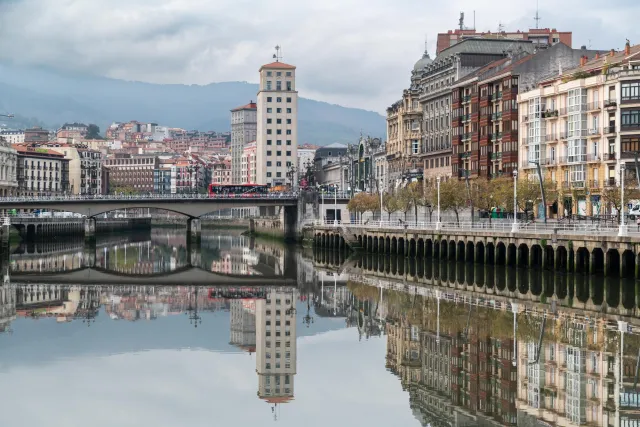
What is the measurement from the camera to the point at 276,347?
133ft

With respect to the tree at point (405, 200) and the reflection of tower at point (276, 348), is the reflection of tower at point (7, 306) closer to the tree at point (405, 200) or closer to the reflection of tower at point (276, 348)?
the reflection of tower at point (276, 348)

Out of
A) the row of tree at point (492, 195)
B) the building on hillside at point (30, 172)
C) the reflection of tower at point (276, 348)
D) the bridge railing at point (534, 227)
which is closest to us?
the reflection of tower at point (276, 348)

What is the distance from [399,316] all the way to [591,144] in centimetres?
4370

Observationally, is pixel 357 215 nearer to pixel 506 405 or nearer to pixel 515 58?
pixel 515 58

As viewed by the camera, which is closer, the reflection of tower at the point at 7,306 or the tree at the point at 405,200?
the reflection of tower at the point at 7,306

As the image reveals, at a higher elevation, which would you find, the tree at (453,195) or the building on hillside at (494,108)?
the building on hillside at (494,108)

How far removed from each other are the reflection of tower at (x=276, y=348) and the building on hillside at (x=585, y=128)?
32.8 m

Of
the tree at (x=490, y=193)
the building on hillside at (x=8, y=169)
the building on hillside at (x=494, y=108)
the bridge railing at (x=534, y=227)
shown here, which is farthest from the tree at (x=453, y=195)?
the building on hillside at (x=8, y=169)

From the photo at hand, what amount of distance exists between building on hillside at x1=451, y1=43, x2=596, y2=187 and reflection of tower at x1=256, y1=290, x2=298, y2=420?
45.4m

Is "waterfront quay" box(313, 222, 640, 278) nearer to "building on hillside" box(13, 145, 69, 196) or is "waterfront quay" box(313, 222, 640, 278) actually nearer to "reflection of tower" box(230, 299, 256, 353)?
"reflection of tower" box(230, 299, 256, 353)

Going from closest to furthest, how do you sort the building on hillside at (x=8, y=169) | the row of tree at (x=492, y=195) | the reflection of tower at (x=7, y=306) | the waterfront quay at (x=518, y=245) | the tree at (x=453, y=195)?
the reflection of tower at (x=7, y=306)
the waterfront quay at (x=518, y=245)
the row of tree at (x=492, y=195)
the tree at (x=453, y=195)
the building on hillside at (x=8, y=169)

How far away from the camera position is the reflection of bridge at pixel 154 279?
7356 centimetres

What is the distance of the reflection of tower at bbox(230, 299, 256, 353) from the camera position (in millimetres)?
41062

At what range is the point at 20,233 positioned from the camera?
142000 millimetres
